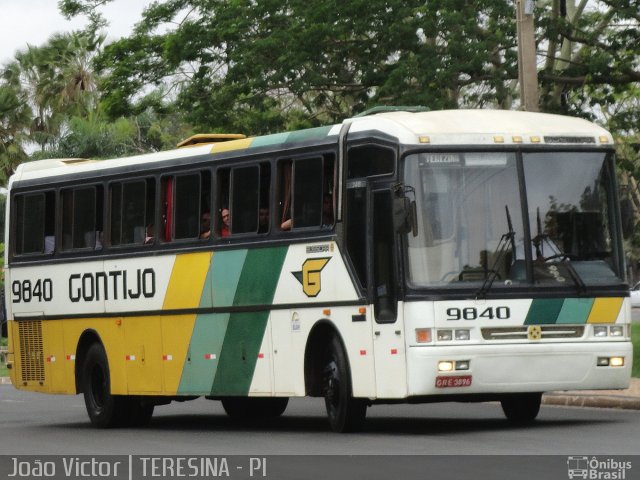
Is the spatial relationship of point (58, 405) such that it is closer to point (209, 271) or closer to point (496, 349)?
point (209, 271)

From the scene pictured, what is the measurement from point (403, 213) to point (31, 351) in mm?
8365

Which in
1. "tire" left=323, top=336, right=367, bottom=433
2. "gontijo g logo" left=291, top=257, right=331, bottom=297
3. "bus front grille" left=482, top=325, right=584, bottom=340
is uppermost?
"gontijo g logo" left=291, top=257, right=331, bottom=297

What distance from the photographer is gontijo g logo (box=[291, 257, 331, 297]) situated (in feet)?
57.0

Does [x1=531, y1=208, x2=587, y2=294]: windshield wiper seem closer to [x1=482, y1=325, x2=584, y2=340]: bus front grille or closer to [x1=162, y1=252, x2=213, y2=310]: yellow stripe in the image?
[x1=482, y1=325, x2=584, y2=340]: bus front grille

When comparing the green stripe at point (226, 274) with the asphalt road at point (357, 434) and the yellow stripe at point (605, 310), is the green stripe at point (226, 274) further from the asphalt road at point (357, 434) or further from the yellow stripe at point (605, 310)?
the yellow stripe at point (605, 310)

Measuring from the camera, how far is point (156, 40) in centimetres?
3725

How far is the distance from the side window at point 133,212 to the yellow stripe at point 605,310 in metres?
5.94

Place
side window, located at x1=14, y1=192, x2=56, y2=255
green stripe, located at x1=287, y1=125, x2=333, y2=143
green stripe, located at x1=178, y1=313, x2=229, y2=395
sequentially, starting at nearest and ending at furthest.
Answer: green stripe, located at x1=287, y1=125, x2=333, y2=143 → green stripe, located at x1=178, y1=313, x2=229, y2=395 → side window, located at x1=14, y1=192, x2=56, y2=255

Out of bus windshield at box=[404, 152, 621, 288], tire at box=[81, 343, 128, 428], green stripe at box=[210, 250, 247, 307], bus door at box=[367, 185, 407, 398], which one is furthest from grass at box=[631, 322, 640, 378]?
bus door at box=[367, 185, 407, 398]

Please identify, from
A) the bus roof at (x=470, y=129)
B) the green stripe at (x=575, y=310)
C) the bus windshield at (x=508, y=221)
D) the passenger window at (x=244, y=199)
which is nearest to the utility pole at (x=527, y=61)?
the bus roof at (x=470, y=129)

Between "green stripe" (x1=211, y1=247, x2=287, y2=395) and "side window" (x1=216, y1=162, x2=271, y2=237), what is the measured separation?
35 cm
